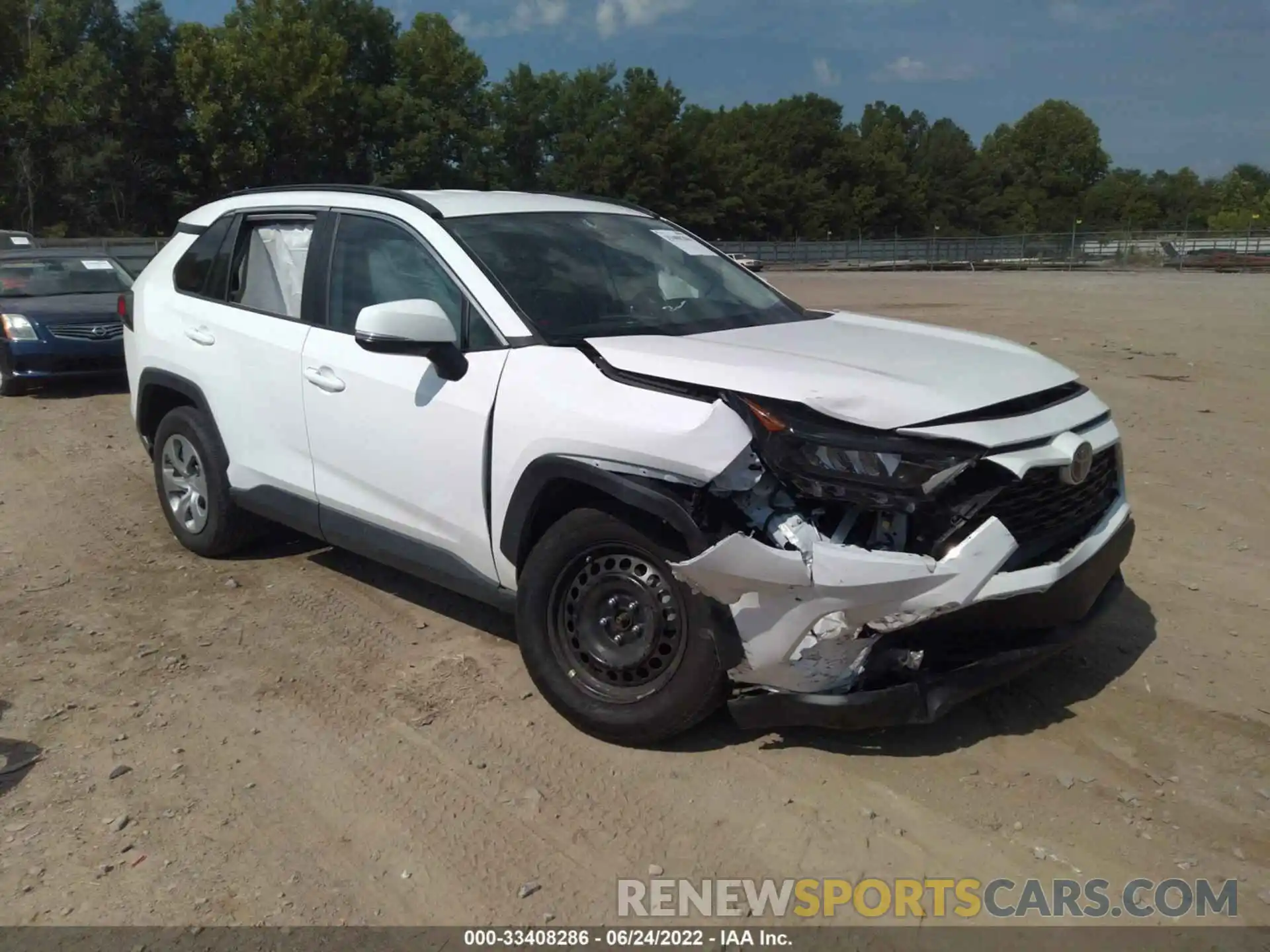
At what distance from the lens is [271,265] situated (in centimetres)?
527

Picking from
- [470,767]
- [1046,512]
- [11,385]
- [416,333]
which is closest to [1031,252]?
[11,385]

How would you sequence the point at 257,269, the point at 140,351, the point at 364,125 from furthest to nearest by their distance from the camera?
the point at 364,125
the point at 140,351
the point at 257,269

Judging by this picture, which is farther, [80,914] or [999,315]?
[999,315]

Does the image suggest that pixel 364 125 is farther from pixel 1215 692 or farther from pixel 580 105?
pixel 1215 692

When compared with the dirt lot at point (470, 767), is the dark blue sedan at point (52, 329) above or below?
above

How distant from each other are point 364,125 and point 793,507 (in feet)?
215

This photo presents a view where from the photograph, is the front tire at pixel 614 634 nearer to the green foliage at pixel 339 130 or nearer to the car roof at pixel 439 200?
the car roof at pixel 439 200

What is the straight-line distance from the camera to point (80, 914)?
3.04m

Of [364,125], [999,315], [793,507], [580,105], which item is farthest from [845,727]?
[580,105]

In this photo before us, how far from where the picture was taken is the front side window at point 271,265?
5.05 metres

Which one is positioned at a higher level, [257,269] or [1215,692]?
[257,269]

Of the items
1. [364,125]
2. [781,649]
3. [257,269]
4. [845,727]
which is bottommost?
[845,727]

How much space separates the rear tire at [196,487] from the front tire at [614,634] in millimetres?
2323

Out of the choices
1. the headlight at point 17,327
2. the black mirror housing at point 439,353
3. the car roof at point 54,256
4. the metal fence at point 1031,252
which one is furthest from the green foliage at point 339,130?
the black mirror housing at point 439,353
